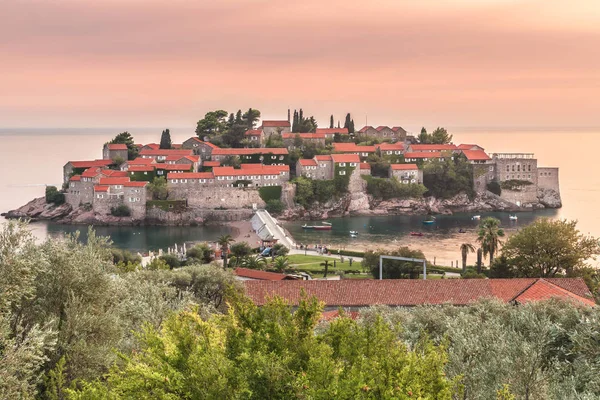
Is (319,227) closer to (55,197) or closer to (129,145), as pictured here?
(55,197)

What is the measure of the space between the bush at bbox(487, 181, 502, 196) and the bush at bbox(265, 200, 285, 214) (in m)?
22.1

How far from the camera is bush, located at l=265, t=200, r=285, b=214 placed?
6162 centimetres

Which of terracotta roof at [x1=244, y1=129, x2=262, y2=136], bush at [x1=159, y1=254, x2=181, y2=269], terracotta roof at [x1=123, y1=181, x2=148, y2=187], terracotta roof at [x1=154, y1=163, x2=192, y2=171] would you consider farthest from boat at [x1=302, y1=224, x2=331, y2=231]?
bush at [x1=159, y1=254, x2=181, y2=269]

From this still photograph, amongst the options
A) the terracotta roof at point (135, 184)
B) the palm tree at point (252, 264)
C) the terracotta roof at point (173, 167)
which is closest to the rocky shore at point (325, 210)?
the terracotta roof at point (135, 184)

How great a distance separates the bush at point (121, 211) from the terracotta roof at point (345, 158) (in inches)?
781

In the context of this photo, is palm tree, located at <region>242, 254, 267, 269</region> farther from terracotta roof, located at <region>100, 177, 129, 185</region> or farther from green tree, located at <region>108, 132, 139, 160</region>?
green tree, located at <region>108, 132, 139, 160</region>

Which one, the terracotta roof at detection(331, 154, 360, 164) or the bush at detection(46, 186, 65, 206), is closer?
the bush at detection(46, 186, 65, 206)

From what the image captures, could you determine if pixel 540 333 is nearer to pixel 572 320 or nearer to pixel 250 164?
pixel 572 320

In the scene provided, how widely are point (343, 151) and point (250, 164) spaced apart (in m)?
11.1

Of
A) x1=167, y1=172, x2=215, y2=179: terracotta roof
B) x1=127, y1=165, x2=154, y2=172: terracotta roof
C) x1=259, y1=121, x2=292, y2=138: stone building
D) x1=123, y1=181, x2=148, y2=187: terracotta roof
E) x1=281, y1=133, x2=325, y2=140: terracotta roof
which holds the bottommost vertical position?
x1=123, y1=181, x2=148, y2=187: terracotta roof

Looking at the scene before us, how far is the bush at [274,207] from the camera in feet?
202

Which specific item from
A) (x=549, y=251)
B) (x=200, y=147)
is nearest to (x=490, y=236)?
(x=549, y=251)

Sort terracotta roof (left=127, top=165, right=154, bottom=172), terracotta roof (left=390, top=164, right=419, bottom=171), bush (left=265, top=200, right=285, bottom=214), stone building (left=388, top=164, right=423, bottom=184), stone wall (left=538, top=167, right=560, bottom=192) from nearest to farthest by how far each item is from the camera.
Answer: bush (left=265, top=200, right=285, bottom=214)
terracotta roof (left=127, top=165, right=154, bottom=172)
stone building (left=388, top=164, right=423, bottom=184)
terracotta roof (left=390, top=164, right=419, bottom=171)
stone wall (left=538, top=167, right=560, bottom=192)

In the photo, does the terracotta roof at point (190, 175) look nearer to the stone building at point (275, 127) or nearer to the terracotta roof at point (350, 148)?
the terracotta roof at point (350, 148)
